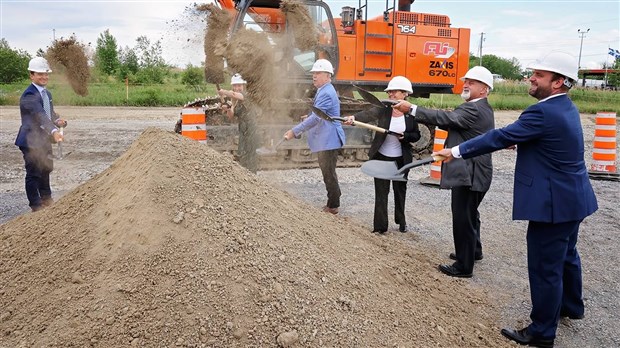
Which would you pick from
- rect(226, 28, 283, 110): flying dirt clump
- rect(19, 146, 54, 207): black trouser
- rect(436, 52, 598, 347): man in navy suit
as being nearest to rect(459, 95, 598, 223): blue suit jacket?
rect(436, 52, 598, 347): man in navy suit

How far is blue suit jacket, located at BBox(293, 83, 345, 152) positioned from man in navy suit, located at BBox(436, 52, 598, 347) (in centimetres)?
279

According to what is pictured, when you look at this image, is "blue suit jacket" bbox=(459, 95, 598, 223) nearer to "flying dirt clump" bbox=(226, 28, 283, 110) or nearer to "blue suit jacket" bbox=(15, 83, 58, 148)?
"flying dirt clump" bbox=(226, 28, 283, 110)

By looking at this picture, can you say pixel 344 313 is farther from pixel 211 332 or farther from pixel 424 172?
pixel 424 172

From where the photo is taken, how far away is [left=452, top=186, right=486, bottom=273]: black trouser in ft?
15.5

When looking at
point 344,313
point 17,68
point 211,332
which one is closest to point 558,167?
point 344,313

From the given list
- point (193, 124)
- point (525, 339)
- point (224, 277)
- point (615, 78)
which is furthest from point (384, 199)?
point (615, 78)

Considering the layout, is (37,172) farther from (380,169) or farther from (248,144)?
(380,169)

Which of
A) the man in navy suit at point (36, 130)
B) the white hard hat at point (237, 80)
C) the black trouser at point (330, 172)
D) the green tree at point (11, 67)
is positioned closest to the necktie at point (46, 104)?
the man in navy suit at point (36, 130)

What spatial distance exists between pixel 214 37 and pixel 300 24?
56.1 inches

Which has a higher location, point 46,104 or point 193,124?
point 46,104

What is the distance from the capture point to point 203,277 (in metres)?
3.09

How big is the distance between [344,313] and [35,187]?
14.9ft

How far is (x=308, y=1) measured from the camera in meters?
8.73

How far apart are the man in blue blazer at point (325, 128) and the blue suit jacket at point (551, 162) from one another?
2911 millimetres
